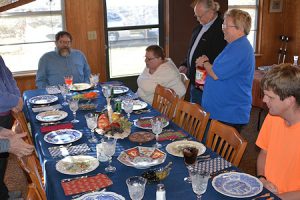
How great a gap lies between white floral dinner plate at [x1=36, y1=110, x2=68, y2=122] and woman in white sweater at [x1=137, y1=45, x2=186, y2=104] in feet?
2.91

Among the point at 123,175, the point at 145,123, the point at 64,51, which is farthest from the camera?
the point at 64,51

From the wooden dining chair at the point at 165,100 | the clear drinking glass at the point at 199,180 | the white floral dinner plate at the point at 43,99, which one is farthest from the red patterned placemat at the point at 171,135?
the white floral dinner plate at the point at 43,99

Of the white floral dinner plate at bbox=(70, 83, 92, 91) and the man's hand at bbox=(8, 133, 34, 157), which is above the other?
the white floral dinner plate at bbox=(70, 83, 92, 91)

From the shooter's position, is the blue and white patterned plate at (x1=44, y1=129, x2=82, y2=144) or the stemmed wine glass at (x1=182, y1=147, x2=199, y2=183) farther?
the blue and white patterned plate at (x1=44, y1=129, x2=82, y2=144)

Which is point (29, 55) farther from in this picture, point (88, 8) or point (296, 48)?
point (296, 48)

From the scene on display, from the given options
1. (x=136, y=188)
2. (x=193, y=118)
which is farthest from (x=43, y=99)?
(x=136, y=188)

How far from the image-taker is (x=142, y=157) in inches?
85.0

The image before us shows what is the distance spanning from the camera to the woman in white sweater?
3.49 metres

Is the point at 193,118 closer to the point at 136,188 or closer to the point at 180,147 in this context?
the point at 180,147

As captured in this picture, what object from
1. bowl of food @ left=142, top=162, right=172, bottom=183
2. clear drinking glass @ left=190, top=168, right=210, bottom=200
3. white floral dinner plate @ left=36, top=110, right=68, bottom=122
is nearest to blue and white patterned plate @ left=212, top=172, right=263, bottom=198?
clear drinking glass @ left=190, top=168, right=210, bottom=200

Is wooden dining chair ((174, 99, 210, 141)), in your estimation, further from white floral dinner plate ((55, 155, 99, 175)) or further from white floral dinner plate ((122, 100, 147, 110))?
white floral dinner plate ((55, 155, 99, 175))

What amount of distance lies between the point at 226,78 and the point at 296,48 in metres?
4.16

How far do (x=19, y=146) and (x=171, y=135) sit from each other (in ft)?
3.15

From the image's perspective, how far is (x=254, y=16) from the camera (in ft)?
21.5
